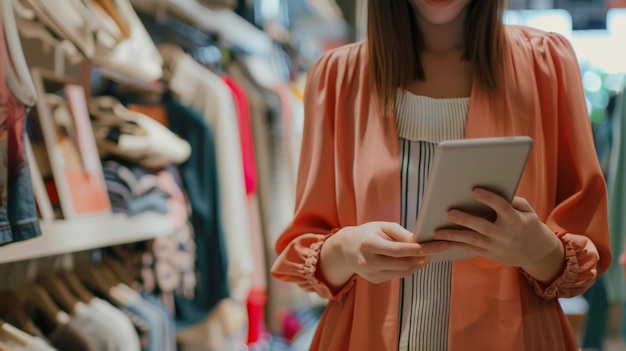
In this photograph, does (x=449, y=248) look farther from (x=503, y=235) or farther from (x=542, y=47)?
(x=542, y=47)

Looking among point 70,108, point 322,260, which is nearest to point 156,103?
point 70,108

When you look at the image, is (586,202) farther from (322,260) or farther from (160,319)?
(160,319)

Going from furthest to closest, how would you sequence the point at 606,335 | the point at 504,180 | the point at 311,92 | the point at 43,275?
the point at 606,335 < the point at 43,275 < the point at 311,92 < the point at 504,180

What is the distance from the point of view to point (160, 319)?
70.2 inches

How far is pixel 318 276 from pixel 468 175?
34 centimetres

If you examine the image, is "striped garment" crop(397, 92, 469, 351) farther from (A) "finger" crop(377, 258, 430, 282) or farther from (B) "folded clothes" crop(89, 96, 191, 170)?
(B) "folded clothes" crop(89, 96, 191, 170)

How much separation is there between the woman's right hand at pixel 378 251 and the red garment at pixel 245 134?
145 cm

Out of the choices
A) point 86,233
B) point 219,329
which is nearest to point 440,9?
point 86,233

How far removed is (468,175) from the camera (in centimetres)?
81

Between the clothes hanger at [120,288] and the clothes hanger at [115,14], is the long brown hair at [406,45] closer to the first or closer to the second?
the clothes hanger at [115,14]

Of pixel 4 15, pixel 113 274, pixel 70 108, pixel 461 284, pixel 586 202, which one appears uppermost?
pixel 4 15

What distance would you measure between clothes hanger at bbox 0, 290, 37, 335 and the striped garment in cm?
74

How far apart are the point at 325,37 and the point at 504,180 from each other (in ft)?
10.1

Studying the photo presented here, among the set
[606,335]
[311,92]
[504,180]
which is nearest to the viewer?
[504,180]
